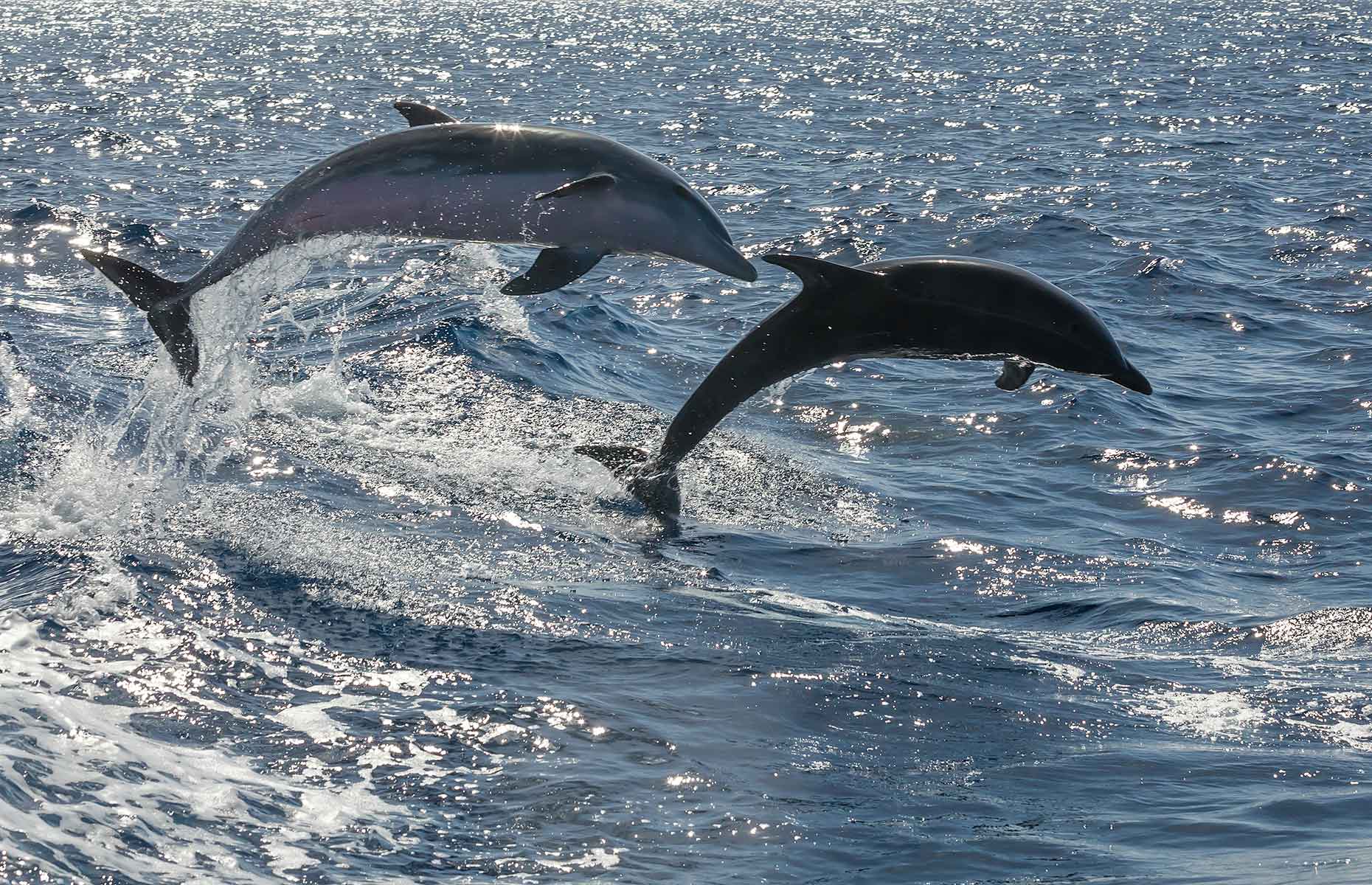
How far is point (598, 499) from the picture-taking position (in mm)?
13188

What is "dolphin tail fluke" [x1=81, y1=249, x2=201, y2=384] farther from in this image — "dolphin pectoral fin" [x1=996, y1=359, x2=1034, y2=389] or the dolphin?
"dolphin pectoral fin" [x1=996, y1=359, x2=1034, y2=389]

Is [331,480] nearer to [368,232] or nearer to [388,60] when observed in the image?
[368,232]

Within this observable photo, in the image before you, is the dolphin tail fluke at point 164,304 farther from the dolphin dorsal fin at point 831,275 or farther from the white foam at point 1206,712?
the white foam at point 1206,712

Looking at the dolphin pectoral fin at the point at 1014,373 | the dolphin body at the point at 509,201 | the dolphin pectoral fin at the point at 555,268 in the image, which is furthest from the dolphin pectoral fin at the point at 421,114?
the dolphin pectoral fin at the point at 1014,373

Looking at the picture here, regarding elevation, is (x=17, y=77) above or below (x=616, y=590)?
above

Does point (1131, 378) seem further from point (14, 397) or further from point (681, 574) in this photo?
point (14, 397)

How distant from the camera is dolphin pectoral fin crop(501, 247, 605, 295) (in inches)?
394

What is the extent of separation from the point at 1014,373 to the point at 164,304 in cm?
628

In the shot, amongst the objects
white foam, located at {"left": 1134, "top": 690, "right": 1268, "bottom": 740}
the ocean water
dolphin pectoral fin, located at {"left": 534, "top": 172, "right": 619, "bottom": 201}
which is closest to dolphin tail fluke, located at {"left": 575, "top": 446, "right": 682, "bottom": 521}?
the ocean water

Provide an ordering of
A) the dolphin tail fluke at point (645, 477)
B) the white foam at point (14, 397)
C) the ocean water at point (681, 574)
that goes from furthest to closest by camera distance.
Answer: the white foam at point (14, 397), the dolphin tail fluke at point (645, 477), the ocean water at point (681, 574)

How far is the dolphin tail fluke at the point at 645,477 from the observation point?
1294 cm

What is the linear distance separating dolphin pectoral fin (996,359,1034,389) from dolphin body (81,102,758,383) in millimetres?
1977

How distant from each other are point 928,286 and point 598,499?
4199 mm

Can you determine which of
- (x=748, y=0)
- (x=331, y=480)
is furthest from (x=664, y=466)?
(x=748, y=0)
